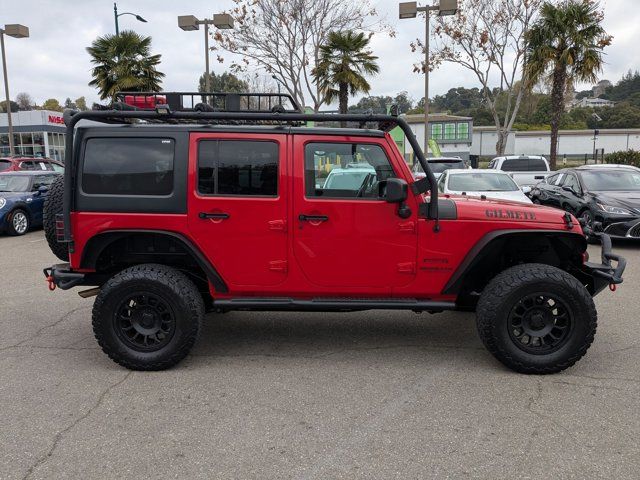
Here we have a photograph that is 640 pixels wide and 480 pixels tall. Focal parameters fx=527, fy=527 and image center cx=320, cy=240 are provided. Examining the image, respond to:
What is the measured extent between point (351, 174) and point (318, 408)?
182 cm

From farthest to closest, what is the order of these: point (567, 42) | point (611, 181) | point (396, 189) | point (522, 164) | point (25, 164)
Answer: point (567, 42), point (25, 164), point (522, 164), point (611, 181), point (396, 189)

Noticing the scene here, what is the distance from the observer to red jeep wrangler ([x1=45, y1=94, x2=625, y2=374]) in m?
4.14

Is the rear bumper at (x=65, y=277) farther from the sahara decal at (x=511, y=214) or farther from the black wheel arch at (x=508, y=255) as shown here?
the sahara decal at (x=511, y=214)

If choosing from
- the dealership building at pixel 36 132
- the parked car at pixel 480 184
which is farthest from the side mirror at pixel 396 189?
the dealership building at pixel 36 132

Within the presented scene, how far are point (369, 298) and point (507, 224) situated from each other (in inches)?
48.9

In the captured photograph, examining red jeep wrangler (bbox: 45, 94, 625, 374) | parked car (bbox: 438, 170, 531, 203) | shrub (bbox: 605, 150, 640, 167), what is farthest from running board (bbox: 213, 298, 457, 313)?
shrub (bbox: 605, 150, 640, 167)

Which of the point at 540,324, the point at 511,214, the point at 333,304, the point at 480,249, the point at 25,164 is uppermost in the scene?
the point at 25,164

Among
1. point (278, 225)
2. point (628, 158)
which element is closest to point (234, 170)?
point (278, 225)

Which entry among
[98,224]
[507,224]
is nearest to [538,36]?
[507,224]

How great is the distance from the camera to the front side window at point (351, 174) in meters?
4.20

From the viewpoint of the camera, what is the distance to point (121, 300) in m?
4.18

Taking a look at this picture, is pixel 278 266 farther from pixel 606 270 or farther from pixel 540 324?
pixel 606 270

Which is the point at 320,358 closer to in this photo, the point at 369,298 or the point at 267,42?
the point at 369,298

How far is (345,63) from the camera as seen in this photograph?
70.5ft
